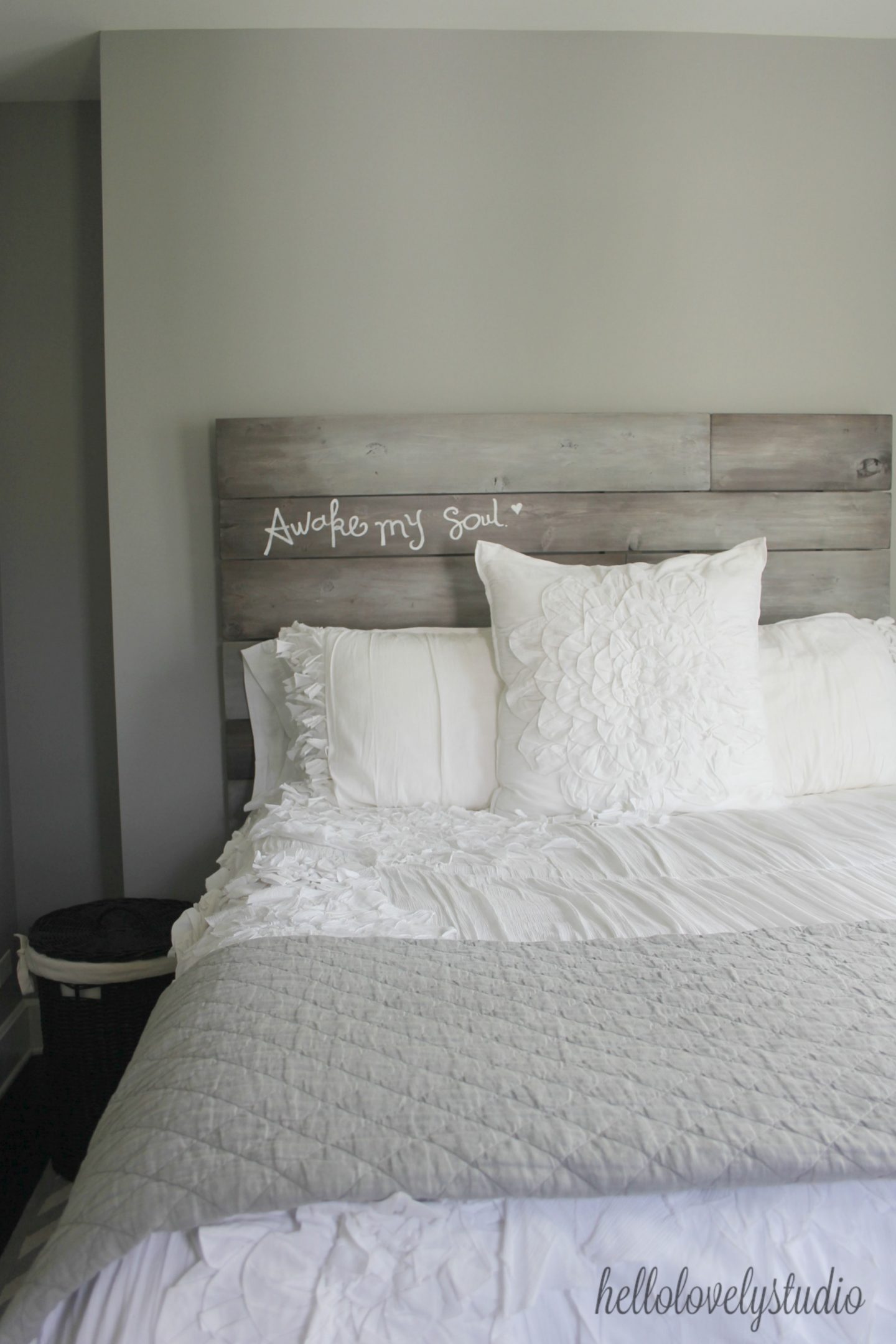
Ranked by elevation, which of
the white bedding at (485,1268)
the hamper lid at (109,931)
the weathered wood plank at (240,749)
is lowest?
the hamper lid at (109,931)

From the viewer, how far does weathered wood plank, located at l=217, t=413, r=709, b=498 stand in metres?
2.11

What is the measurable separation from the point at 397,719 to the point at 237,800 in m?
0.57

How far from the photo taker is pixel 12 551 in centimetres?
237

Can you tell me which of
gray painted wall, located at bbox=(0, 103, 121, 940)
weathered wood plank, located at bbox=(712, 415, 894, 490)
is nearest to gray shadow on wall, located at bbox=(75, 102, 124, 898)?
gray painted wall, located at bbox=(0, 103, 121, 940)

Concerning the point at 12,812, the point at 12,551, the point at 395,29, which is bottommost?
the point at 12,812

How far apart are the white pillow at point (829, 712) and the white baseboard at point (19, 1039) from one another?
176 cm

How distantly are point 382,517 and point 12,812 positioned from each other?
3.84 feet

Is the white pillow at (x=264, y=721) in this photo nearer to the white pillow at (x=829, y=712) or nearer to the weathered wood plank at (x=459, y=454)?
the weathered wood plank at (x=459, y=454)

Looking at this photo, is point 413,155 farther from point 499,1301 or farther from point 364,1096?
point 499,1301

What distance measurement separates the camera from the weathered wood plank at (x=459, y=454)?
2113mm

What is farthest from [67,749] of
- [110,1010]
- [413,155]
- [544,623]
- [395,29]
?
[395,29]

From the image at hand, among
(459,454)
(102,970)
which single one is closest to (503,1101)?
(102,970)

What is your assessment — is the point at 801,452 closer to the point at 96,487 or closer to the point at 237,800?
the point at 237,800

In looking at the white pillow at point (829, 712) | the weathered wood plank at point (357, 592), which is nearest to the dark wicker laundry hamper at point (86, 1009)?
the weathered wood plank at point (357, 592)
